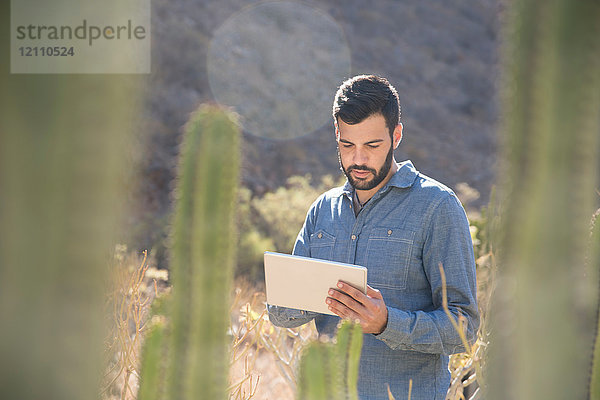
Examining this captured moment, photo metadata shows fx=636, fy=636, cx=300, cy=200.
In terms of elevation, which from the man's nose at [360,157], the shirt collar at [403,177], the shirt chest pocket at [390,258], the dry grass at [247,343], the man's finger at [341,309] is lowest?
the dry grass at [247,343]

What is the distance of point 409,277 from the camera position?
1.79 metres

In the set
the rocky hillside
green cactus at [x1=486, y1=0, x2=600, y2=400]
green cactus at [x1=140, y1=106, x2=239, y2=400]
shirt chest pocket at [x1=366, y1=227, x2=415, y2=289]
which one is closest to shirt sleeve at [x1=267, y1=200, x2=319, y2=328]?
shirt chest pocket at [x1=366, y1=227, x2=415, y2=289]

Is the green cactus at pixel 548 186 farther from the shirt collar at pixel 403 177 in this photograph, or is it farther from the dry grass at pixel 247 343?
the shirt collar at pixel 403 177

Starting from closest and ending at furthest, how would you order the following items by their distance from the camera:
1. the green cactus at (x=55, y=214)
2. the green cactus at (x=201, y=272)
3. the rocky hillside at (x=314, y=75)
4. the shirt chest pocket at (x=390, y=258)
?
1. the green cactus at (x=55, y=214)
2. the green cactus at (x=201, y=272)
3. the shirt chest pocket at (x=390, y=258)
4. the rocky hillside at (x=314, y=75)

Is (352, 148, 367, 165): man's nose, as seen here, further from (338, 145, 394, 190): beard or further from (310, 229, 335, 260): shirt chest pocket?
(310, 229, 335, 260): shirt chest pocket

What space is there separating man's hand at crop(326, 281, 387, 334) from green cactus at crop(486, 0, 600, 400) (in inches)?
35.6

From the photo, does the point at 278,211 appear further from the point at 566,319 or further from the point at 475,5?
the point at 475,5

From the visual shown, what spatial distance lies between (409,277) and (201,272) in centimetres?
101

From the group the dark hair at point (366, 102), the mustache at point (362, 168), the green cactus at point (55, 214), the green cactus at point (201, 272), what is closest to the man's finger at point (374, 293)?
the mustache at point (362, 168)

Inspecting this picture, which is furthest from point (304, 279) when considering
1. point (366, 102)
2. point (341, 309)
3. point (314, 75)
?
point (314, 75)

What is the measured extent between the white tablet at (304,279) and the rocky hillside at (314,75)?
9.52 m

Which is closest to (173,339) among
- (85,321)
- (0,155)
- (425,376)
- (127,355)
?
(85,321)

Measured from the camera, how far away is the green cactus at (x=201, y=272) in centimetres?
89

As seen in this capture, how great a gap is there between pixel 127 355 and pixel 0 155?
182 centimetres
